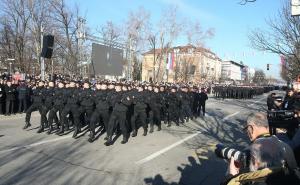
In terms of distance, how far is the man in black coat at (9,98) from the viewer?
20.0 m

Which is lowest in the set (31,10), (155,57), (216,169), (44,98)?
(216,169)

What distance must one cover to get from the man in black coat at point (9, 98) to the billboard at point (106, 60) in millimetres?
A: 10997

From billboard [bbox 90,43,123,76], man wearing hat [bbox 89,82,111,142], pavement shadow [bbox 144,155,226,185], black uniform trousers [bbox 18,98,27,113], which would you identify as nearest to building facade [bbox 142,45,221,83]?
billboard [bbox 90,43,123,76]

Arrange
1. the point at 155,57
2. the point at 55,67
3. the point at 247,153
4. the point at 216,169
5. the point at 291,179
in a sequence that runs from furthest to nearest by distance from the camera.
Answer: the point at 155,57 → the point at 55,67 → the point at 216,169 → the point at 247,153 → the point at 291,179

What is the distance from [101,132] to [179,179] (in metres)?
6.63

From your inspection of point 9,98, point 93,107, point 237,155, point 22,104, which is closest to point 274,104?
point 93,107

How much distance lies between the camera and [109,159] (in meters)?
10.0

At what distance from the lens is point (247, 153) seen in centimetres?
339

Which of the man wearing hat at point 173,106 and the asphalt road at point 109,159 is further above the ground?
the man wearing hat at point 173,106

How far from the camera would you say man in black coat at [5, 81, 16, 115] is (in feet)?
65.6

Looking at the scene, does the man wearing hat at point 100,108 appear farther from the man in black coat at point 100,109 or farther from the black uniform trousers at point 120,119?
the black uniform trousers at point 120,119

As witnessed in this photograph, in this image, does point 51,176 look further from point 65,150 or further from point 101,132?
point 101,132

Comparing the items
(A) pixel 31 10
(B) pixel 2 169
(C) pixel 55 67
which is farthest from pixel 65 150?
(C) pixel 55 67

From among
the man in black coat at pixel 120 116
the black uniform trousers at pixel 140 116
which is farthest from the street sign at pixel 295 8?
the man in black coat at pixel 120 116
